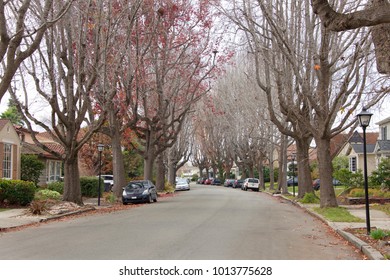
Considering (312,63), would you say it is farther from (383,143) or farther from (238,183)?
(238,183)

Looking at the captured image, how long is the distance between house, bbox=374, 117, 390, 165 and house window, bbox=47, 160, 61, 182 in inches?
1047

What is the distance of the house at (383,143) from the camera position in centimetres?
3992

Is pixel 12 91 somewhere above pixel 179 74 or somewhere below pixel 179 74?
below

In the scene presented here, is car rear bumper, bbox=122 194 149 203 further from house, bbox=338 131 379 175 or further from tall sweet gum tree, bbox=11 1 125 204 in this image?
house, bbox=338 131 379 175

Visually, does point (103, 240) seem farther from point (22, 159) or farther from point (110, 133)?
point (22, 159)

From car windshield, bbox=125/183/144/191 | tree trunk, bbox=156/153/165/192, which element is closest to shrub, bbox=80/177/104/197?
car windshield, bbox=125/183/144/191

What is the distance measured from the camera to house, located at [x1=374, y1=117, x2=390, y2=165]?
A: 39.9 meters

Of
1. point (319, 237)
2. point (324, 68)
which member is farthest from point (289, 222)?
point (324, 68)

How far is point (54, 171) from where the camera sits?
140ft

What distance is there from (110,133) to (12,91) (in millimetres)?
9068

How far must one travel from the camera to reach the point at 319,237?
1359 centimetres

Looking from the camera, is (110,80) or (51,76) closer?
(51,76)

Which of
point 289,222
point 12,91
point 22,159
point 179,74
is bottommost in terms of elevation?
point 289,222

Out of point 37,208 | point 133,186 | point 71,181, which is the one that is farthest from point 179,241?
point 133,186
